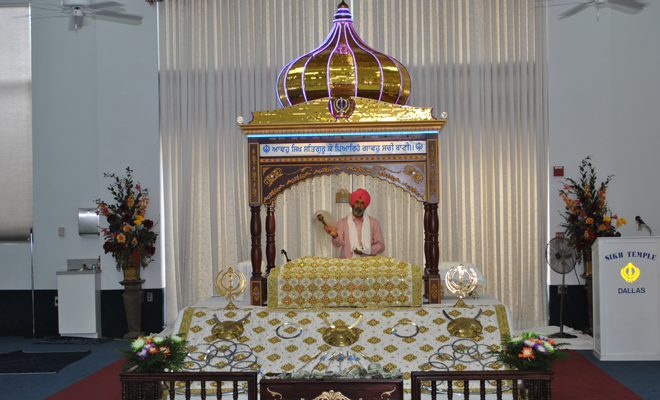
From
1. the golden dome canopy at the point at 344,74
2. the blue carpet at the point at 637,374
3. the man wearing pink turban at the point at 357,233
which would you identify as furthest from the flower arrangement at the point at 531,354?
the golden dome canopy at the point at 344,74

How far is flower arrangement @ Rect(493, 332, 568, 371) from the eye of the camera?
4098 mm

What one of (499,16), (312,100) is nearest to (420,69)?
(499,16)

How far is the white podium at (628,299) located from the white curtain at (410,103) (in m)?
1.89

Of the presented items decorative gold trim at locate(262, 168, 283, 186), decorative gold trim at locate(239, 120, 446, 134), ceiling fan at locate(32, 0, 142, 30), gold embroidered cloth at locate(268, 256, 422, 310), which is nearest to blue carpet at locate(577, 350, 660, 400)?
gold embroidered cloth at locate(268, 256, 422, 310)

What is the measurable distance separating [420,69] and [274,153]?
383 cm

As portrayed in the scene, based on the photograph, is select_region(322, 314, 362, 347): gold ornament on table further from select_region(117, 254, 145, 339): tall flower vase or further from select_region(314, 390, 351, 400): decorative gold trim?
select_region(117, 254, 145, 339): tall flower vase

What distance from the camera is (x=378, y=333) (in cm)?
537

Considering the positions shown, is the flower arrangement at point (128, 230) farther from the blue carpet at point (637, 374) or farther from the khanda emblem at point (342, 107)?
the blue carpet at point (637, 374)

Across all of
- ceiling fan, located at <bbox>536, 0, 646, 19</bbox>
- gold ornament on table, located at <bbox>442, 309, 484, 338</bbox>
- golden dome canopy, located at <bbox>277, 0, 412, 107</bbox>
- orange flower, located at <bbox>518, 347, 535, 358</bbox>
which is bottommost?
gold ornament on table, located at <bbox>442, 309, 484, 338</bbox>

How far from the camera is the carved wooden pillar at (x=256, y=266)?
6.01m

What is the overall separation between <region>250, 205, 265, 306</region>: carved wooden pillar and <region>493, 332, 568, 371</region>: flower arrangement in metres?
2.66

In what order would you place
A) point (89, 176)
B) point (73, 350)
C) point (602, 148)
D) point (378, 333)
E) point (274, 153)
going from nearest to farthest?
point (378, 333) < point (274, 153) < point (73, 350) < point (602, 148) < point (89, 176)

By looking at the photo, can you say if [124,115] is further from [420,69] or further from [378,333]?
[378,333]

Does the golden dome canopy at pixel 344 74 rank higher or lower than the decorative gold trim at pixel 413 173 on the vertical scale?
higher
